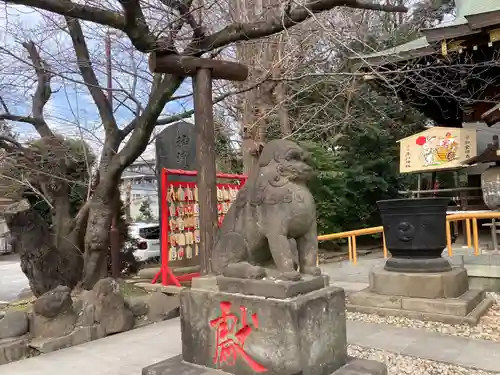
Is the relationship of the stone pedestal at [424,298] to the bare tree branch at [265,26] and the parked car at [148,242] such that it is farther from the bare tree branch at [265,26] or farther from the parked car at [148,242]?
the parked car at [148,242]

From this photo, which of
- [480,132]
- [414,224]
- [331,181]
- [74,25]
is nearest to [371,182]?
[331,181]

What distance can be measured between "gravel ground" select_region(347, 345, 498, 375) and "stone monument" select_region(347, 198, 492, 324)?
5.24ft

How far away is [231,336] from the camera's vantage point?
3139mm

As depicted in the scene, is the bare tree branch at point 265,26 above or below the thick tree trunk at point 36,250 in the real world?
above

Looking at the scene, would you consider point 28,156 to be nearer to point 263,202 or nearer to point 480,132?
point 263,202

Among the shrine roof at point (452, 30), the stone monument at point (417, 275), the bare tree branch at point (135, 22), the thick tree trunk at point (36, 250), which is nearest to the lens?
the bare tree branch at point (135, 22)

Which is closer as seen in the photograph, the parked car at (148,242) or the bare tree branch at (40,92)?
the bare tree branch at (40,92)

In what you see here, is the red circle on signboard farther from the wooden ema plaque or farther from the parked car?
the parked car

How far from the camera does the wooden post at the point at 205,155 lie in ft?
15.4

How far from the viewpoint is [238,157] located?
45.5 feet

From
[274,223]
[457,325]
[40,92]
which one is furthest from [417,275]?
[40,92]

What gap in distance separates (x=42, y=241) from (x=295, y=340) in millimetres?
5164

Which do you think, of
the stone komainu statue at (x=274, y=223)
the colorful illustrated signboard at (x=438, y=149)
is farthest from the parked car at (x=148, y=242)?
the stone komainu statue at (x=274, y=223)

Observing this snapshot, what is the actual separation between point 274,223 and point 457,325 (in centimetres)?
369
